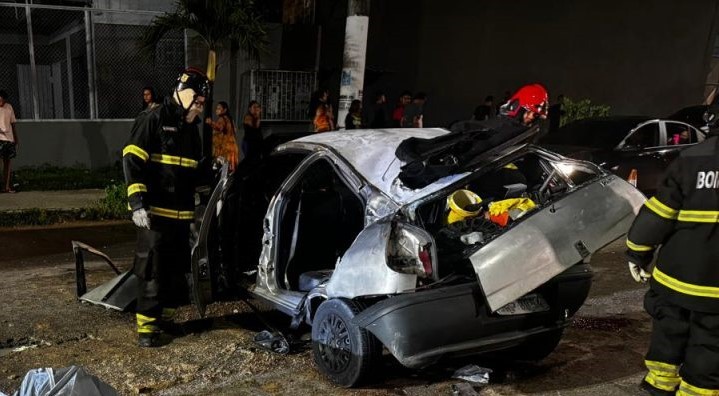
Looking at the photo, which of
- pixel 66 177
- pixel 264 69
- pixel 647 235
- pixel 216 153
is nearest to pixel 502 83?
pixel 264 69

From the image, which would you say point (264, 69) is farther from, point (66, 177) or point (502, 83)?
point (502, 83)

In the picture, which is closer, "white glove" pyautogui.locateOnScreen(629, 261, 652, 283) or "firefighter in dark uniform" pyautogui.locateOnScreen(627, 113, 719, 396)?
"firefighter in dark uniform" pyautogui.locateOnScreen(627, 113, 719, 396)

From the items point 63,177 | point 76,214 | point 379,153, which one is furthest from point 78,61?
point 379,153

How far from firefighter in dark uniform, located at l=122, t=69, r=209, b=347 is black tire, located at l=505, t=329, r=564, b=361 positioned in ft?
8.05

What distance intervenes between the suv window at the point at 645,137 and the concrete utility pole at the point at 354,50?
406 cm

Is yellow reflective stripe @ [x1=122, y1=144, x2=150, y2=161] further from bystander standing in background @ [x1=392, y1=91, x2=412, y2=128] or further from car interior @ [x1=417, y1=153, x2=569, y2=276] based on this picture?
bystander standing in background @ [x1=392, y1=91, x2=412, y2=128]

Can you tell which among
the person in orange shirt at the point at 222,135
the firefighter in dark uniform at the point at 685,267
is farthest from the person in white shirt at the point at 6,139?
the firefighter in dark uniform at the point at 685,267

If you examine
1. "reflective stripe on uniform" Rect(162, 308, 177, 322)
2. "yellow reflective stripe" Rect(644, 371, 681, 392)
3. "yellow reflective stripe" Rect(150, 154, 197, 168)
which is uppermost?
"yellow reflective stripe" Rect(150, 154, 197, 168)

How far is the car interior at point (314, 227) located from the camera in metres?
4.52

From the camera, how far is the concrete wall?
14695 mm

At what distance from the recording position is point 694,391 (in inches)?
116

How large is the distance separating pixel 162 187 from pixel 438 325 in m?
2.24

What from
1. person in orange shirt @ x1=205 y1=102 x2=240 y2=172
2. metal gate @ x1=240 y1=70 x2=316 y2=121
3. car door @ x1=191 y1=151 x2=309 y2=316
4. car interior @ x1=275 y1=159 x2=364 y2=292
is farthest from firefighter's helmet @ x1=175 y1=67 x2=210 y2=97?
metal gate @ x1=240 y1=70 x2=316 y2=121

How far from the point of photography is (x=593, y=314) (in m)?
5.30
